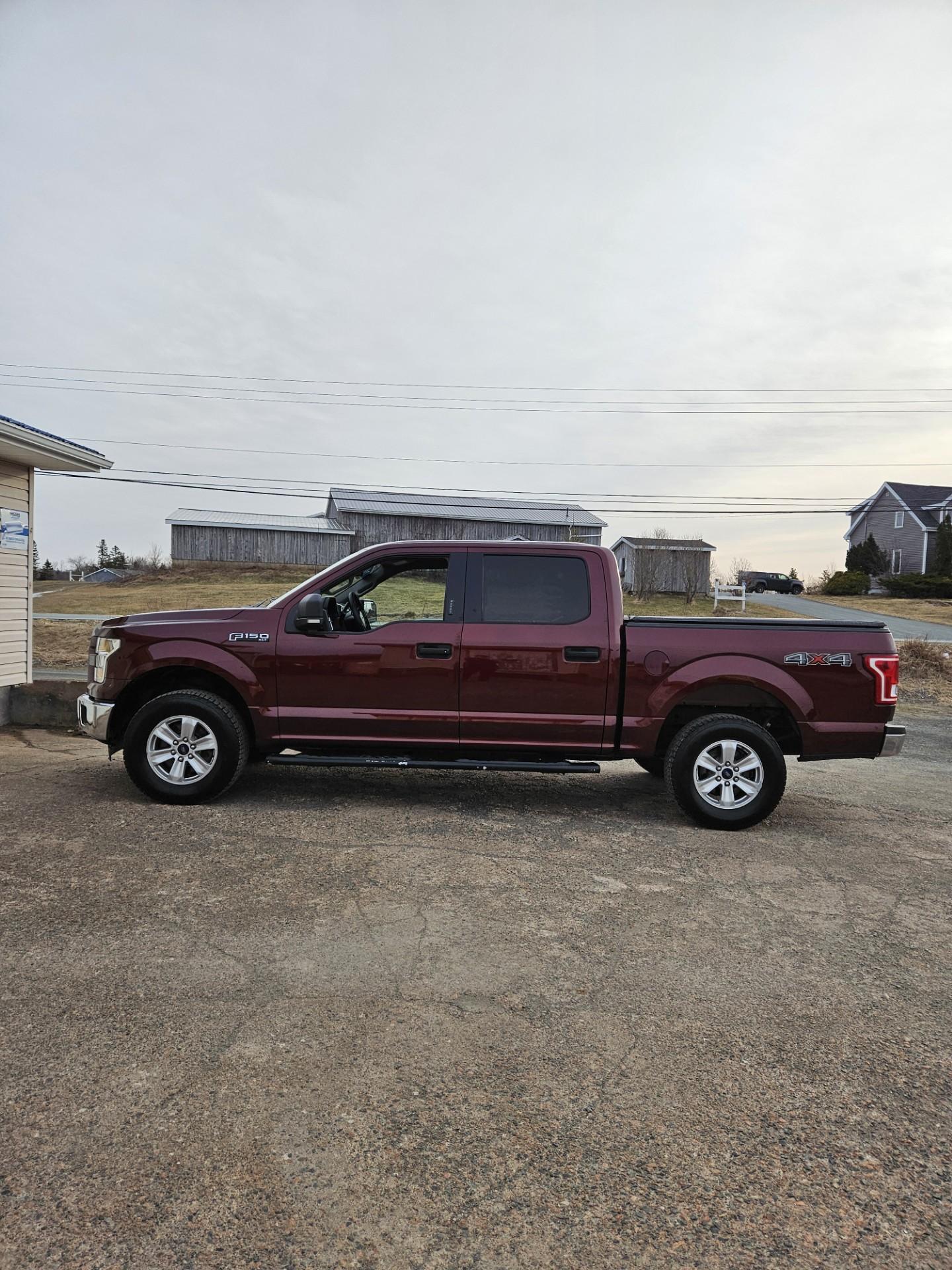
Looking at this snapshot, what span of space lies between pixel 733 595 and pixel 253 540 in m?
20.4

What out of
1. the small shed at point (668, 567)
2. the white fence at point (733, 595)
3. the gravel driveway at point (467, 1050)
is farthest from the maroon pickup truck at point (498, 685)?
the small shed at point (668, 567)

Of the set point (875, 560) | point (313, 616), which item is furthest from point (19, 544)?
point (875, 560)

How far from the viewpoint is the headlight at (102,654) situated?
6281 mm

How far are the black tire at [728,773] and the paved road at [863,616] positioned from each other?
1526 centimetres

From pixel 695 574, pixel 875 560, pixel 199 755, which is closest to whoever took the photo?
pixel 199 755

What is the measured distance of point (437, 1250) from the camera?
2088mm

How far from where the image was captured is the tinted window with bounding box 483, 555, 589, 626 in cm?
616

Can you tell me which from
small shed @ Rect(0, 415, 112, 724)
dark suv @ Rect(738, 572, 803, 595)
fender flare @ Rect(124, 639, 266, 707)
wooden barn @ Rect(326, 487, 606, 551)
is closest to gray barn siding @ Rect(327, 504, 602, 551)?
wooden barn @ Rect(326, 487, 606, 551)

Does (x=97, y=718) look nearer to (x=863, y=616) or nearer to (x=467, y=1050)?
(x=467, y=1050)

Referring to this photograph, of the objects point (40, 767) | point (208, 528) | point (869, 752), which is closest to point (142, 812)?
point (40, 767)

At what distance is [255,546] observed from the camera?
3628 cm

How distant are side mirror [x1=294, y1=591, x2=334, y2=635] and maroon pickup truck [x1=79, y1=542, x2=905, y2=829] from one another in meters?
0.01

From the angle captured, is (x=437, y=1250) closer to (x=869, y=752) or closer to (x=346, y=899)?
(x=346, y=899)

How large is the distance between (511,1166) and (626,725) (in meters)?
3.84
